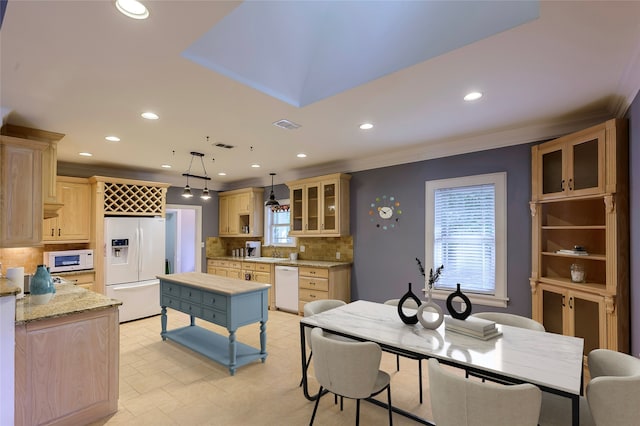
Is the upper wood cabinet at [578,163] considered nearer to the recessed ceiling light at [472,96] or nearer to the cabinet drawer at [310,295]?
the recessed ceiling light at [472,96]

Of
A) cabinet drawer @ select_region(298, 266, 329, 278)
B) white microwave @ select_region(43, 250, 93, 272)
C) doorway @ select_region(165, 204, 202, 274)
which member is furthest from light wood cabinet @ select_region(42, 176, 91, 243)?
cabinet drawer @ select_region(298, 266, 329, 278)

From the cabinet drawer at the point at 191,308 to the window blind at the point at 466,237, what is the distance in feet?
9.74

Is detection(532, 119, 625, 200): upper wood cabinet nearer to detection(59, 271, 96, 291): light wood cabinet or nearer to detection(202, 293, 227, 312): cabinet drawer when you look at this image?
detection(202, 293, 227, 312): cabinet drawer

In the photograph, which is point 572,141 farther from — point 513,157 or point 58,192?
point 58,192

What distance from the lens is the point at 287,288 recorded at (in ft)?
17.9

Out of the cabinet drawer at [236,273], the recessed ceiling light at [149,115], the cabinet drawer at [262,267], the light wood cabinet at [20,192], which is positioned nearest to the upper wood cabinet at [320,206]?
the cabinet drawer at [262,267]

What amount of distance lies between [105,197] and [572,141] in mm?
6086

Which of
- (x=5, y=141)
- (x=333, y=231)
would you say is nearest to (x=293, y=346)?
(x=333, y=231)

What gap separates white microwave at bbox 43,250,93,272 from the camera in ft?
14.8

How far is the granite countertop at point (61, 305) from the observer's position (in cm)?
218

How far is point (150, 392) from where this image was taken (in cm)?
283

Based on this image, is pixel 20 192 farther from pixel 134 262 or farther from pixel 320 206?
pixel 320 206

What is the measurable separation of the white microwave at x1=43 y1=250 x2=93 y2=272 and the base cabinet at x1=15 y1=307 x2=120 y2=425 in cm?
287

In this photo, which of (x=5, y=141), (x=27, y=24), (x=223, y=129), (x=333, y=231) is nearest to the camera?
(x=27, y=24)
